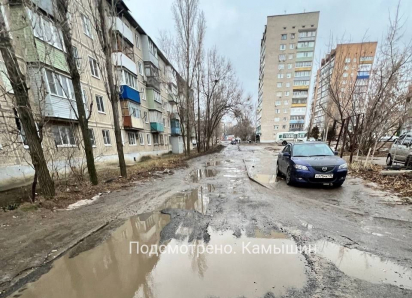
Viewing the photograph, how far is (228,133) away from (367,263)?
117m

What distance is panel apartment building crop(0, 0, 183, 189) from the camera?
17.7 feet

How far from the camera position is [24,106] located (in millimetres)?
4531

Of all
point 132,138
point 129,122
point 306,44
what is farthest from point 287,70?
point 129,122

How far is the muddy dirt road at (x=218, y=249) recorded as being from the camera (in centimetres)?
208

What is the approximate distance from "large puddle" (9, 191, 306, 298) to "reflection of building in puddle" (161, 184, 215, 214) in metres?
1.48

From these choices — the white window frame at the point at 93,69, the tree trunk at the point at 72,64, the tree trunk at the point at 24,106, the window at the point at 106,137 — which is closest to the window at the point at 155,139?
the window at the point at 106,137

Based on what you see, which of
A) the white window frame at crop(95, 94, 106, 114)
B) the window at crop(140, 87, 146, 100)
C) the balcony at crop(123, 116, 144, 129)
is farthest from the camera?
the window at crop(140, 87, 146, 100)

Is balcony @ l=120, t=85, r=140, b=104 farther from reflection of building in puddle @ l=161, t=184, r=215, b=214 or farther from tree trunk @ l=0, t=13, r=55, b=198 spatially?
reflection of building in puddle @ l=161, t=184, r=215, b=214

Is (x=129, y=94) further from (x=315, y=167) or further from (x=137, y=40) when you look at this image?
(x=315, y=167)

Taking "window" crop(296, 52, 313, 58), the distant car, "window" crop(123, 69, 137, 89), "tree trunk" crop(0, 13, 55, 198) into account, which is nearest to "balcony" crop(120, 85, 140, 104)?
"window" crop(123, 69, 137, 89)

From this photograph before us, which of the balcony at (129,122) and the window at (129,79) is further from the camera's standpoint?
the balcony at (129,122)

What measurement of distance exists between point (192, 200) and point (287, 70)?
56126 millimetres

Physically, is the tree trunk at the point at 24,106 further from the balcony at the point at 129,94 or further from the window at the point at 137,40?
the window at the point at 137,40

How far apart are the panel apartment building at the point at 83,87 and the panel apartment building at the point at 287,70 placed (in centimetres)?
3348
